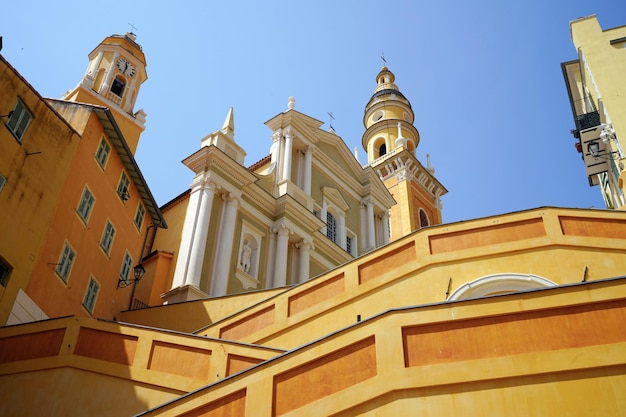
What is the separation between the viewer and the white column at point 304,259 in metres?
26.9

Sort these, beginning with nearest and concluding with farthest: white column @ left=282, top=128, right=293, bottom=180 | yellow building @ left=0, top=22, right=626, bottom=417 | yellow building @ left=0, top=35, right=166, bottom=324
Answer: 1. yellow building @ left=0, top=22, right=626, bottom=417
2. yellow building @ left=0, top=35, right=166, bottom=324
3. white column @ left=282, top=128, right=293, bottom=180

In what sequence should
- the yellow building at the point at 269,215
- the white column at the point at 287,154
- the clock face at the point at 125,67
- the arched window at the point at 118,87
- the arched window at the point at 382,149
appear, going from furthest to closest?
the arched window at the point at 382,149
the clock face at the point at 125,67
the arched window at the point at 118,87
the white column at the point at 287,154
the yellow building at the point at 269,215

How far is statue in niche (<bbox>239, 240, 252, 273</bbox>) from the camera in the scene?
25.4 metres

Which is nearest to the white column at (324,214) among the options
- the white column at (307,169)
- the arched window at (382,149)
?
the white column at (307,169)

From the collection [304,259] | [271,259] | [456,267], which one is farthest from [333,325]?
[304,259]

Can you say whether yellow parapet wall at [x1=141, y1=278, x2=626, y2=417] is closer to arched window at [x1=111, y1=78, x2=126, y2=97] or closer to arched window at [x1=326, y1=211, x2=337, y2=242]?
arched window at [x1=326, y1=211, x2=337, y2=242]

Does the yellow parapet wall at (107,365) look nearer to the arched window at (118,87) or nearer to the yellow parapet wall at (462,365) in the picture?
the yellow parapet wall at (462,365)

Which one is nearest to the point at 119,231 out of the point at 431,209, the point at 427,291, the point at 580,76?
the point at 427,291

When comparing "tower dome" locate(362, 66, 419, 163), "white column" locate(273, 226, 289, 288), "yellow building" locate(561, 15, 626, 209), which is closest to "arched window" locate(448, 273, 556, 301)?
"yellow building" locate(561, 15, 626, 209)

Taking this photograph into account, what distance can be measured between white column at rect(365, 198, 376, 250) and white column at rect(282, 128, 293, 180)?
19.2ft

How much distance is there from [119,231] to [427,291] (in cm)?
1122

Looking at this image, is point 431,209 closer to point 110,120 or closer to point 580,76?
point 580,76

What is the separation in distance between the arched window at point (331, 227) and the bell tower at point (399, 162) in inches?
507

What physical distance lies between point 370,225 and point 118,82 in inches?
648
